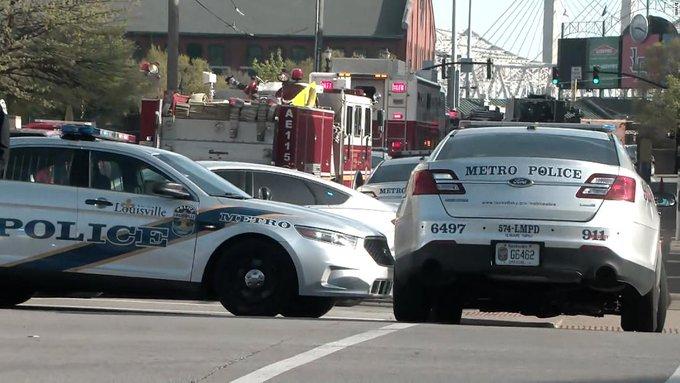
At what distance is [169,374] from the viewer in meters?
8.08

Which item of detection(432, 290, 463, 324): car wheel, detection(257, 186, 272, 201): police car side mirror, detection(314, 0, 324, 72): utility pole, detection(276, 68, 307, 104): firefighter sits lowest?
detection(432, 290, 463, 324): car wheel

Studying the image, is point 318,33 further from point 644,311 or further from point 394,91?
point 644,311

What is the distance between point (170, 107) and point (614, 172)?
14104mm

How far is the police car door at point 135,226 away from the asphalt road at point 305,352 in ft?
3.71

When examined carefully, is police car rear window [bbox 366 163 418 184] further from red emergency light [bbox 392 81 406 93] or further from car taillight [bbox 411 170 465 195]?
red emergency light [bbox 392 81 406 93]

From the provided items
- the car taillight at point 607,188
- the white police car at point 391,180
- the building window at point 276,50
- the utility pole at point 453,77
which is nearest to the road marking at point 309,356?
the car taillight at point 607,188

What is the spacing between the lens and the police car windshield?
12.4 metres

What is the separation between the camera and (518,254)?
33.4 ft

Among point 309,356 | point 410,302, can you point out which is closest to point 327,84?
point 410,302

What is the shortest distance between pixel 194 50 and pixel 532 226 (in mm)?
88188

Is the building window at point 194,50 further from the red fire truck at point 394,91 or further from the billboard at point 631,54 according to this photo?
the red fire truck at point 394,91

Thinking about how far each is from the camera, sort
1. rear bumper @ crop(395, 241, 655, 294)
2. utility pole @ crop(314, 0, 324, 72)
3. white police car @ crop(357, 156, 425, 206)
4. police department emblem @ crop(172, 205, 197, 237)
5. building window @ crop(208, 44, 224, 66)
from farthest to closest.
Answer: building window @ crop(208, 44, 224, 66), utility pole @ crop(314, 0, 324, 72), white police car @ crop(357, 156, 425, 206), police department emblem @ crop(172, 205, 197, 237), rear bumper @ crop(395, 241, 655, 294)

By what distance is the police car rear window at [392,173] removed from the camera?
21234 millimetres

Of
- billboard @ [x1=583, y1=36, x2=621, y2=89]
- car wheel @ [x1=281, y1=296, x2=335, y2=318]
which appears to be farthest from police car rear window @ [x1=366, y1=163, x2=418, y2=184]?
billboard @ [x1=583, y1=36, x2=621, y2=89]
